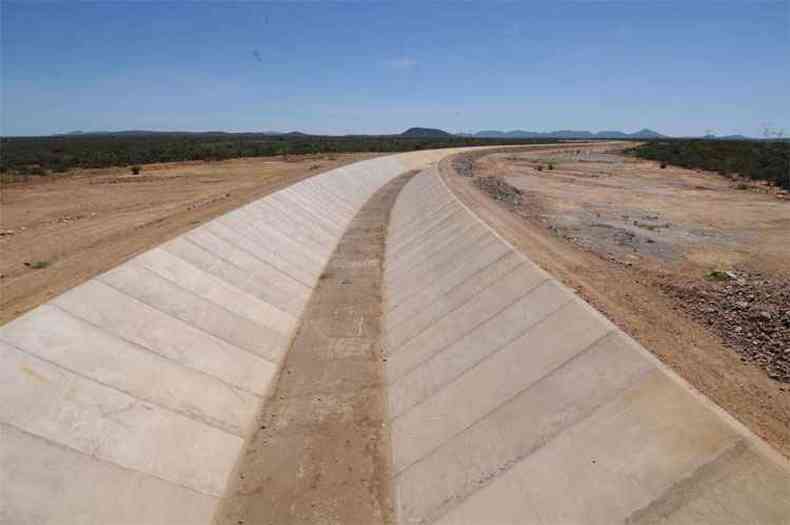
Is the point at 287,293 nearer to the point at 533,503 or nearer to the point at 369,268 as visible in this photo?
the point at 369,268

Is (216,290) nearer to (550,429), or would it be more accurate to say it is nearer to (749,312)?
(550,429)

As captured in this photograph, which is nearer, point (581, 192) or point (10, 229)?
point (10, 229)

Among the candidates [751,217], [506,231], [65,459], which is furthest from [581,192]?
[65,459]

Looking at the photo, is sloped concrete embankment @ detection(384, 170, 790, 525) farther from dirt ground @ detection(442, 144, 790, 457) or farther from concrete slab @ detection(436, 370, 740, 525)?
dirt ground @ detection(442, 144, 790, 457)

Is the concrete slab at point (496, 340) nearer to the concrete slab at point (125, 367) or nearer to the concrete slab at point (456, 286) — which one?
the concrete slab at point (456, 286)

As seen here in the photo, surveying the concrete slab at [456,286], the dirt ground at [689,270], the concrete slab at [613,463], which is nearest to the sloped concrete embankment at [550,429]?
the concrete slab at [613,463]

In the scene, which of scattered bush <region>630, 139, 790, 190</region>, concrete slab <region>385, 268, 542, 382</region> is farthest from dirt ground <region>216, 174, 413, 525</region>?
scattered bush <region>630, 139, 790, 190</region>
